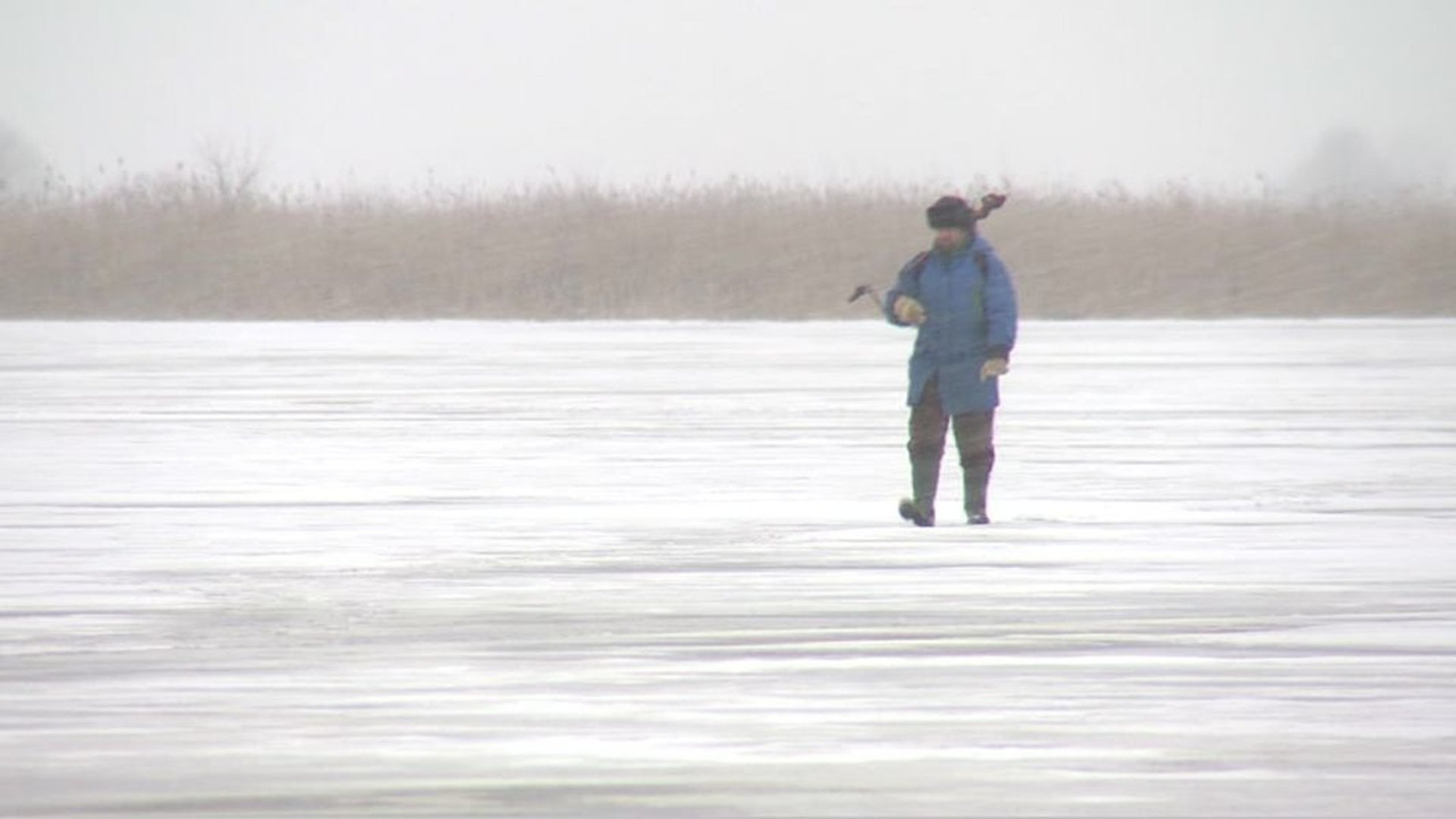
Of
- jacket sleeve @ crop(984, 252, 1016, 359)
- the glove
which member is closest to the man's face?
jacket sleeve @ crop(984, 252, 1016, 359)

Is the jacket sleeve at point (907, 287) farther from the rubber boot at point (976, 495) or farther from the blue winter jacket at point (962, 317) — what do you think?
the rubber boot at point (976, 495)

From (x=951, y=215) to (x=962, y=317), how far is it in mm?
424

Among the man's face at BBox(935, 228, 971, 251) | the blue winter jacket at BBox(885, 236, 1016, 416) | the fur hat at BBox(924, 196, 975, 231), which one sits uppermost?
the fur hat at BBox(924, 196, 975, 231)

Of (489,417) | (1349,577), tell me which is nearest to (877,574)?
(1349,577)

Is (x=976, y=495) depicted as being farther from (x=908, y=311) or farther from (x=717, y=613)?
(x=717, y=613)

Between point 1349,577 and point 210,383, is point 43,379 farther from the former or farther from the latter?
point 1349,577

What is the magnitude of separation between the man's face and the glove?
252mm

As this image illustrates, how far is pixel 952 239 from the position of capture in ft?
42.6

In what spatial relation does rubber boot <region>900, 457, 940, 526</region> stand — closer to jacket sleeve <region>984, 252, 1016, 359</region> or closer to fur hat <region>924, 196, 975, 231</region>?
jacket sleeve <region>984, 252, 1016, 359</region>

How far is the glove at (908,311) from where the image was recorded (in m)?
12.9

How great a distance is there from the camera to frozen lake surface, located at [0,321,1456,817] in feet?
22.2

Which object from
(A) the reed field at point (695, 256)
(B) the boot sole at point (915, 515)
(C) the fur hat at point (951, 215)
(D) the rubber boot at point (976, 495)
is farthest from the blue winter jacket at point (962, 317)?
(A) the reed field at point (695, 256)

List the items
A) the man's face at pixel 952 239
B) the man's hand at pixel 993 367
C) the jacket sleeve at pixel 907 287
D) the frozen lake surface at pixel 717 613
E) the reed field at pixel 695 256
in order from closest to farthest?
the frozen lake surface at pixel 717 613 < the man's hand at pixel 993 367 < the man's face at pixel 952 239 < the jacket sleeve at pixel 907 287 < the reed field at pixel 695 256

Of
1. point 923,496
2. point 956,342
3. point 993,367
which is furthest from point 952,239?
point 923,496
